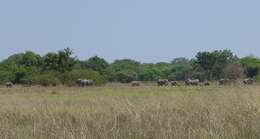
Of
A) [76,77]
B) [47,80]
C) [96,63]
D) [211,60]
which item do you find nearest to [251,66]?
[211,60]

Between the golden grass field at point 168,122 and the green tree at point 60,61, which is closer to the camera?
the golden grass field at point 168,122

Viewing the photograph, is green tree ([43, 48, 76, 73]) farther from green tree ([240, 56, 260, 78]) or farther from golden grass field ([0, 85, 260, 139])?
golden grass field ([0, 85, 260, 139])

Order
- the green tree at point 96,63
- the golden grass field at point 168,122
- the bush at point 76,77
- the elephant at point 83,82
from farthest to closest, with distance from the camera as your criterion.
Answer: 1. the green tree at point 96,63
2. the bush at point 76,77
3. the elephant at point 83,82
4. the golden grass field at point 168,122

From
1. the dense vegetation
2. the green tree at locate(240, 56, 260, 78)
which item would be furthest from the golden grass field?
the green tree at locate(240, 56, 260, 78)

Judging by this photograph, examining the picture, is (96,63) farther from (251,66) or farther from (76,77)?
(76,77)

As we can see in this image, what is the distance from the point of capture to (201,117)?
7066 millimetres

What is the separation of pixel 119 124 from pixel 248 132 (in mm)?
1520

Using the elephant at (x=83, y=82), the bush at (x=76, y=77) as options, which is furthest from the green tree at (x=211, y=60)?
the elephant at (x=83, y=82)

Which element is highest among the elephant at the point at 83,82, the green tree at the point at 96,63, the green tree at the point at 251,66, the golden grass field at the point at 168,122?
the green tree at the point at 96,63

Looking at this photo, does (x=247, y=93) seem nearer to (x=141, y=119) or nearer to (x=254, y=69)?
(x=141, y=119)

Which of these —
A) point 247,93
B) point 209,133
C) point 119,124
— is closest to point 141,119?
point 119,124

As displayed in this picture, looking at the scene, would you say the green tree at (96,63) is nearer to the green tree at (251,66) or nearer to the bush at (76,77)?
the green tree at (251,66)

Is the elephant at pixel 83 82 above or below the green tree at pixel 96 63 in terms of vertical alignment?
below

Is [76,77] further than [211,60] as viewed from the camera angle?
No
